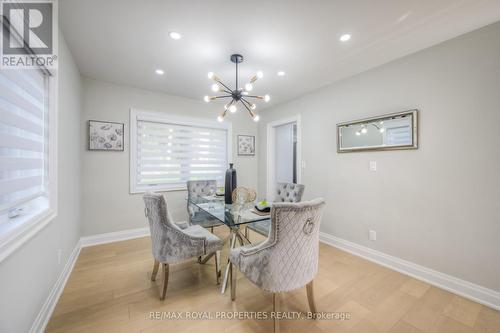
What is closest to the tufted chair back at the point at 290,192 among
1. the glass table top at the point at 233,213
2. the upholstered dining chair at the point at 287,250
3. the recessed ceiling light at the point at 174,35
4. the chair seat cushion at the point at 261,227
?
the chair seat cushion at the point at 261,227

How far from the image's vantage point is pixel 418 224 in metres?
2.18

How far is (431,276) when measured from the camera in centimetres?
206

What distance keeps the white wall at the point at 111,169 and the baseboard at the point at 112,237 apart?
0.06 metres

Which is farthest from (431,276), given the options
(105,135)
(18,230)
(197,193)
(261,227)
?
(105,135)

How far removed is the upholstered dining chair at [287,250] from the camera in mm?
1261

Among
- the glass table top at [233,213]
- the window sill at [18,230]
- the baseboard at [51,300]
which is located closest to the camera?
the window sill at [18,230]

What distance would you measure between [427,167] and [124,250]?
397 cm

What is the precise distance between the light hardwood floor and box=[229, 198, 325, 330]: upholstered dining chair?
0.43m

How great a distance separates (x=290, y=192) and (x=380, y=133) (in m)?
1.37

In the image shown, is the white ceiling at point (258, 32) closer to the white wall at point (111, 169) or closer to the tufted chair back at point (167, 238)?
the white wall at point (111, 169)

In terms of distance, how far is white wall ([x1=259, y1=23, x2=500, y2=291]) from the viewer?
5.81 ft

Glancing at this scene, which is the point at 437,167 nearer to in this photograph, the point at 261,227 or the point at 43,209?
the point at 261,227

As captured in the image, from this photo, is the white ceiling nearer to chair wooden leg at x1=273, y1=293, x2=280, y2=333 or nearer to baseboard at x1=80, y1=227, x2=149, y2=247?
chair wooden leg at x1=273, y1=293, x2=280, y2=333

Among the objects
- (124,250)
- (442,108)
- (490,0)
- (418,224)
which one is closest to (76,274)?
(124,250)
